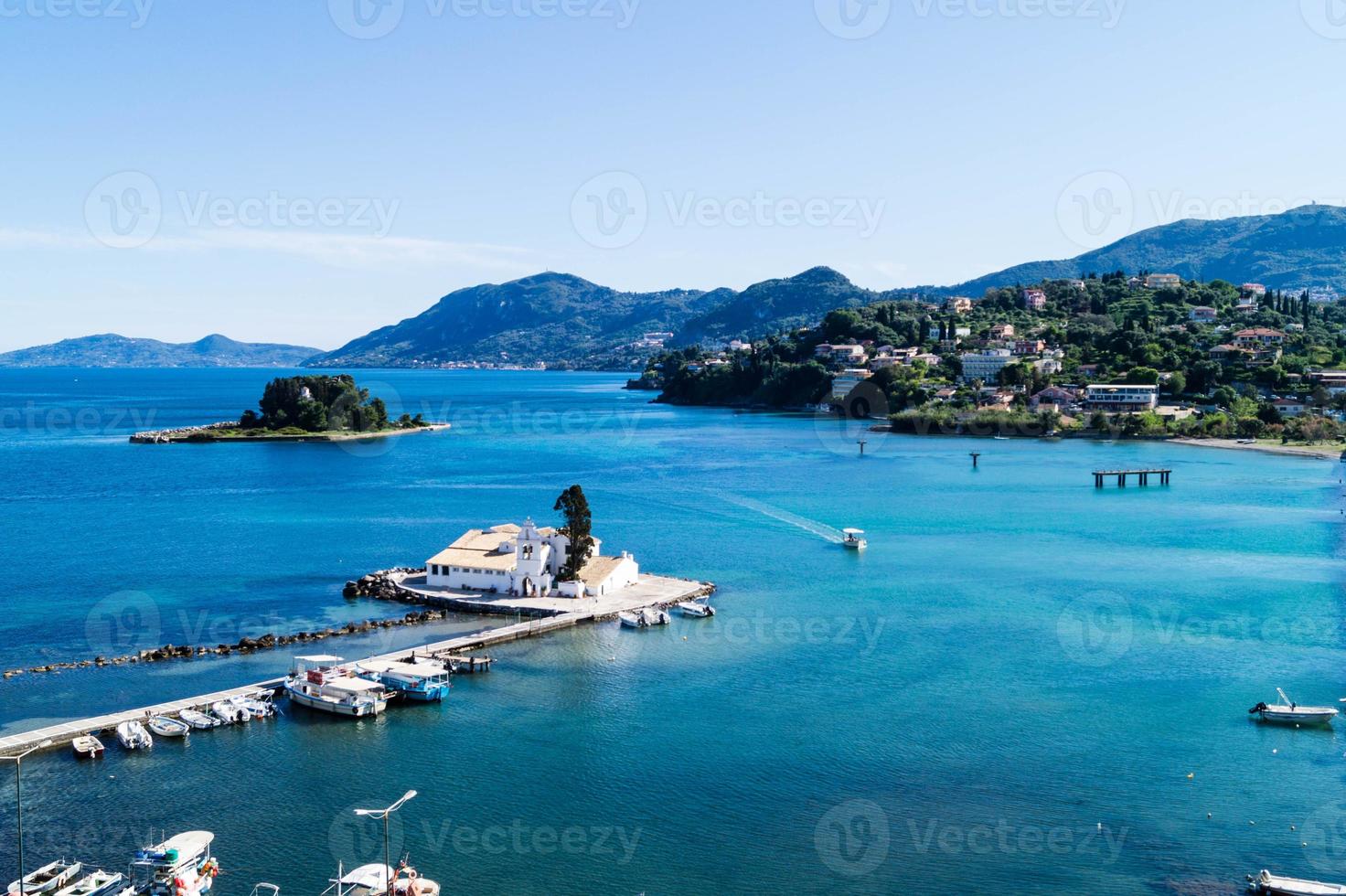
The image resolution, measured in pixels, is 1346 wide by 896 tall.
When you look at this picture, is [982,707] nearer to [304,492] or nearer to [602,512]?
[602,512]

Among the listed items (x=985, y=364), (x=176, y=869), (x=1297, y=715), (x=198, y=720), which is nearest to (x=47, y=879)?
(x=176, y=869)

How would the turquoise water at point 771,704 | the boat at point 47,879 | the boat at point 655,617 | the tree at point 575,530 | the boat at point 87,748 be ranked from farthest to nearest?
the tree at point 575,530 < the boat at point 655,617 < the boat at point 87,748 < the turquoise water at point 771,704 < the boat at point 47,879

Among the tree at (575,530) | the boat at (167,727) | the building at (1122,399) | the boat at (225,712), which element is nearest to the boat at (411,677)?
the boat at (225,712)

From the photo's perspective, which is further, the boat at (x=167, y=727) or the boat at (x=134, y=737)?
the boat at (x=167, y=727)

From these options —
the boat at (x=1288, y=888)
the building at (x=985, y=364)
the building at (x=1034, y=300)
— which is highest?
the building at (x=1034, y=300)

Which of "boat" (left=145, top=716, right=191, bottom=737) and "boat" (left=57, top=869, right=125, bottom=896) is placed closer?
"boat" (left=57, top=869, right=125, bottom=896)

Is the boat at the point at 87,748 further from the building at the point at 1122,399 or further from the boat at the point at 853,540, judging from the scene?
the building at the point at 1122,399

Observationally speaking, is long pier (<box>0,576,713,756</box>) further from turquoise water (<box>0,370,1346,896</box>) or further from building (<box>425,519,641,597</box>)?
building (<box>425,519,641,597</box>)

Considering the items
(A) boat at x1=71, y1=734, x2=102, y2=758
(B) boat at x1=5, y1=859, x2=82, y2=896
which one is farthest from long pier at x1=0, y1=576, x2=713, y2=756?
(B) boat at x1=5, y1=859, x2=82, y2=896
